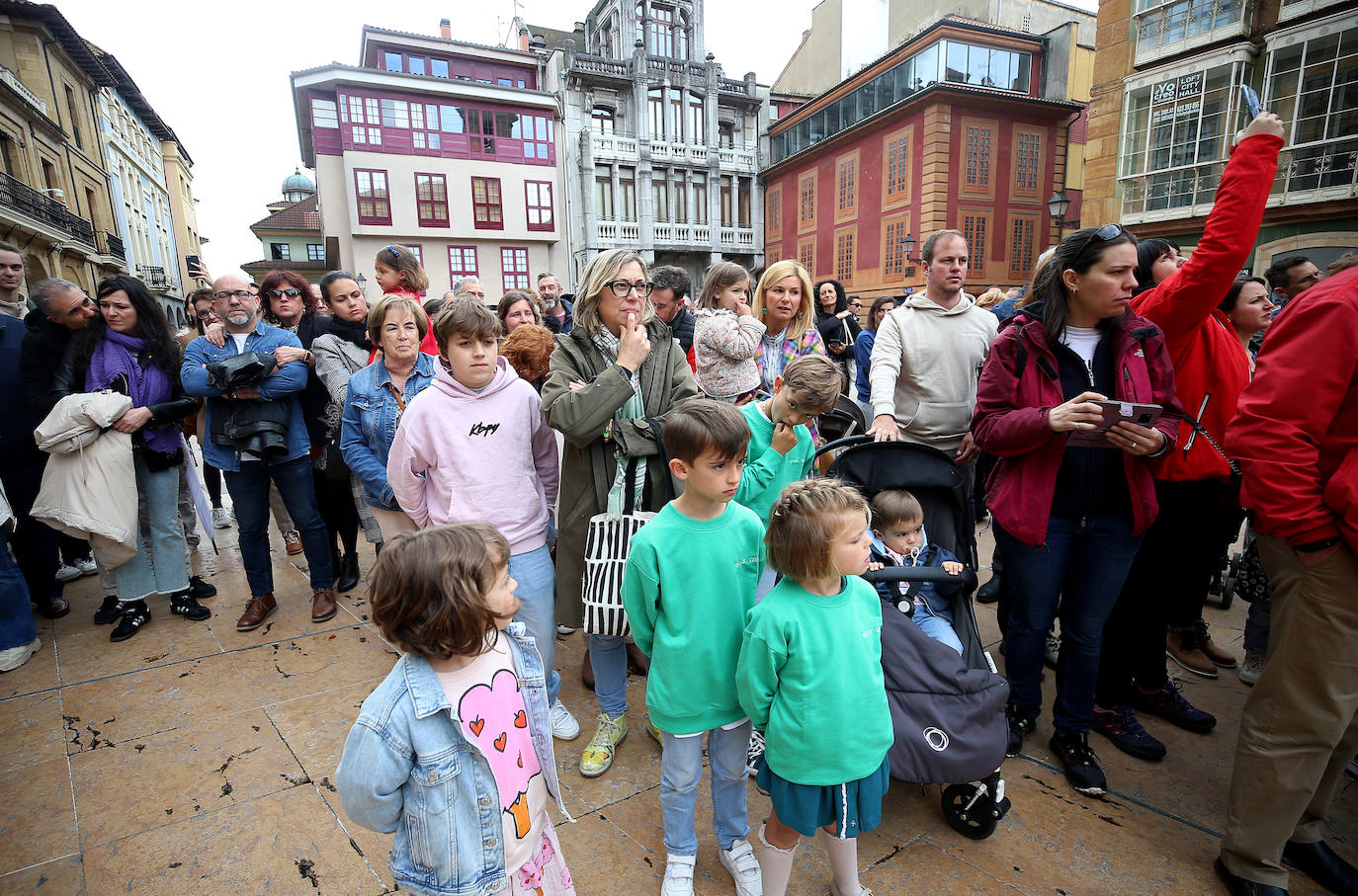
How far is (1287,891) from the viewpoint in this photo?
6.73ft

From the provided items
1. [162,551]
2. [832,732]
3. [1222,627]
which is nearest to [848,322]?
[1222,627]

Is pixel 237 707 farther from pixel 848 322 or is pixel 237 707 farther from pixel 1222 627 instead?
pixel 848 322

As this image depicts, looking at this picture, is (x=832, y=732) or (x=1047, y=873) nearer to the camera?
(x=832, y=732)

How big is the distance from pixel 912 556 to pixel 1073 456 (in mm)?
744

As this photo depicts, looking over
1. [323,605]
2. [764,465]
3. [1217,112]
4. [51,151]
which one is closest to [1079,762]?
[764,465]

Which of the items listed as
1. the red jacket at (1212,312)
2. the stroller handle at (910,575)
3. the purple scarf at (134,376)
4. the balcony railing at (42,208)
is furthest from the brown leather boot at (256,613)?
the balcony railing at (42,208)

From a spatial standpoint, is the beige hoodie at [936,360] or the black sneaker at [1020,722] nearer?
the black sneaker at [1020,722]

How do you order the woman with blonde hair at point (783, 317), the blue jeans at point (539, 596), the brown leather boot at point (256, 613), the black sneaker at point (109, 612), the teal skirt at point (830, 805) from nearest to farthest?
1. the teal skirt at point (830, 805)
2. the blue jeans at point (539, 596)
3. the woman with blonde hair at point (783, 317)
4. the brown leather boot at point (256, 613)
5. the black sneaker at point (109, 612)

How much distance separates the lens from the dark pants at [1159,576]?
2908mm

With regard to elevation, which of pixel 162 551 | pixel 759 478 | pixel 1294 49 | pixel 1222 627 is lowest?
pixel 1222 627

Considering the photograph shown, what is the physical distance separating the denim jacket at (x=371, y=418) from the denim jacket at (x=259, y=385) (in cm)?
82

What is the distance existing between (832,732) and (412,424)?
1.91 metres

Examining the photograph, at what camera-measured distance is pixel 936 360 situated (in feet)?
11.0

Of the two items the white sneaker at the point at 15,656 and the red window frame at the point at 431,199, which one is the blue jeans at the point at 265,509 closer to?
the white sneaker at the point at 15,656
